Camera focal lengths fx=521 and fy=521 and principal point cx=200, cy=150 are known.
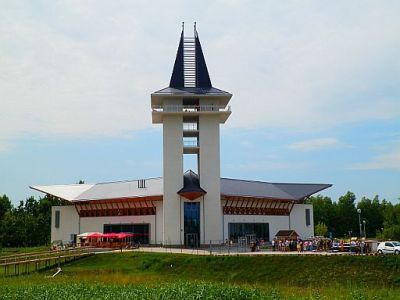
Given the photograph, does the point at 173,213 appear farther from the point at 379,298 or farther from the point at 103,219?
the point at 379,298

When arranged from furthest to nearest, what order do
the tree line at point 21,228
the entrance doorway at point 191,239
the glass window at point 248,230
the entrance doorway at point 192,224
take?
the tree line at point 21,228
the glass window at point 248,230
the entrance doorway at point 192,224
the entrance doorway at point 191,239

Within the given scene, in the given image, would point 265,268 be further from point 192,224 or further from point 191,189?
point 192,224

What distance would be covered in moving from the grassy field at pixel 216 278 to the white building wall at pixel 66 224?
66.4 feet

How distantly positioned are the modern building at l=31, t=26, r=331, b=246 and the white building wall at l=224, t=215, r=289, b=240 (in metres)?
0.11

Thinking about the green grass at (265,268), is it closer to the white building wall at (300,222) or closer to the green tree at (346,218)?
the white building wall at (300,222)

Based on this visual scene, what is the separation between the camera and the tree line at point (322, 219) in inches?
2840

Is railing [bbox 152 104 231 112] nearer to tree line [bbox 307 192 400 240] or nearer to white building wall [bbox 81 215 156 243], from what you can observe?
white building wall [bbox 81 215 156 243]

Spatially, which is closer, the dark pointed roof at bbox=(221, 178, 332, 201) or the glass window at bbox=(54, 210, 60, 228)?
the dark pointed roof at bbox=(221, 178, 332, 201)

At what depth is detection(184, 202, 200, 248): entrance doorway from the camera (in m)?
51.1

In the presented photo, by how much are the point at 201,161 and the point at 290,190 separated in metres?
17.2

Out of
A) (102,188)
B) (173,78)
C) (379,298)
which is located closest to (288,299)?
(379,298)

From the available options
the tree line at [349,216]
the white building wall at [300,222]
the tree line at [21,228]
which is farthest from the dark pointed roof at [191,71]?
the tree line at [349,216]

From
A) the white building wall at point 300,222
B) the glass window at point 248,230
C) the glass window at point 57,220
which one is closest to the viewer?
the glass window at point 248,230

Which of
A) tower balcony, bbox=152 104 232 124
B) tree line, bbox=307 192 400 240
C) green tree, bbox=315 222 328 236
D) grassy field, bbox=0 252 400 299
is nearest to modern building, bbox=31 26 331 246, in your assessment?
tower balcony, bbox=152 104 232 124
